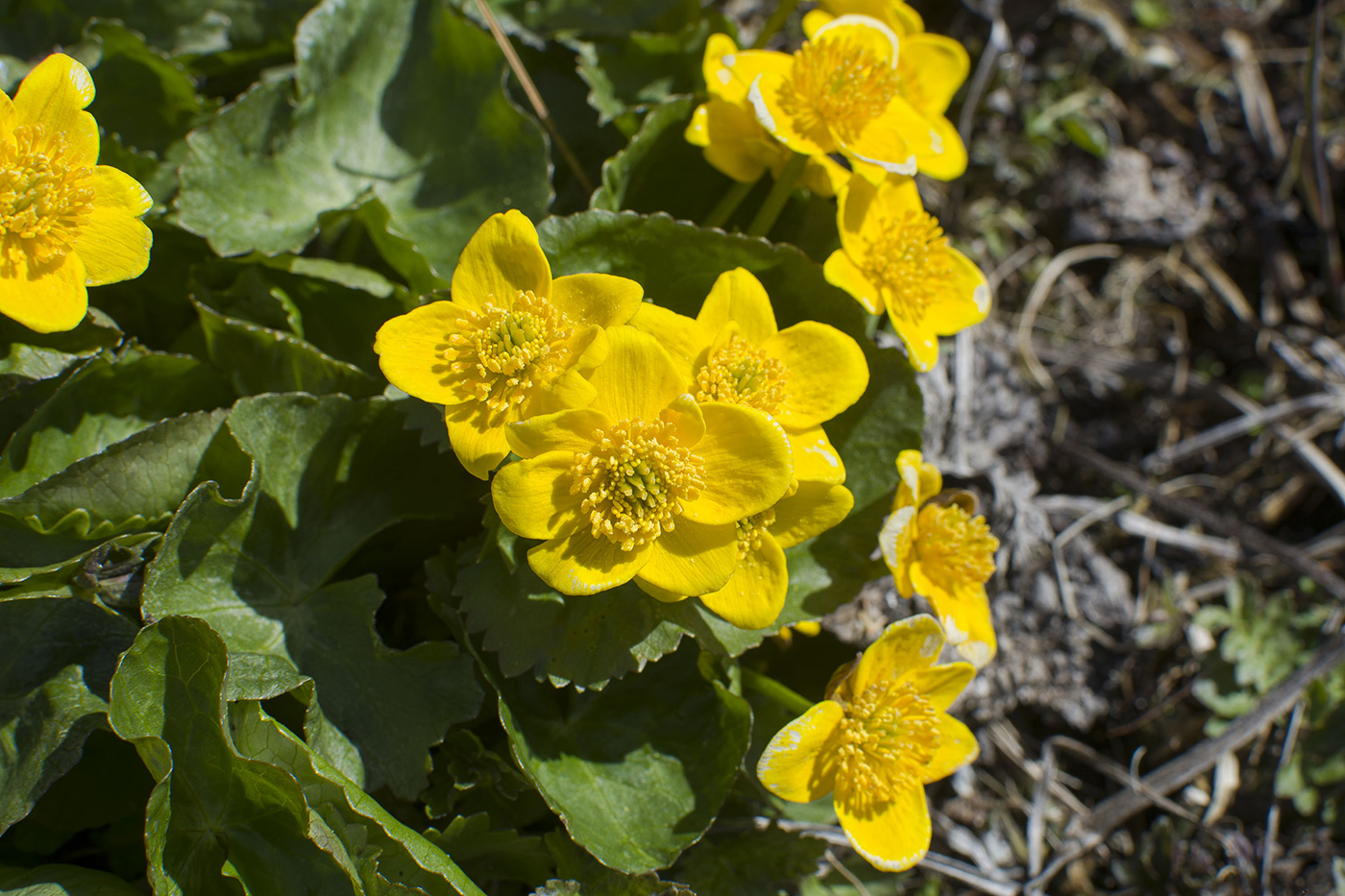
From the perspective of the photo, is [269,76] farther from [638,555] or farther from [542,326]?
[638,555]

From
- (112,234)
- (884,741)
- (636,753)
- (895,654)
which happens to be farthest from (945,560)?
(112,234)

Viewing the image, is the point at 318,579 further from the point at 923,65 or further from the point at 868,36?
the point at 923,65

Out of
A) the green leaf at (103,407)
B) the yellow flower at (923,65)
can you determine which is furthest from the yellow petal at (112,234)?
the yellow flower at (923,65)

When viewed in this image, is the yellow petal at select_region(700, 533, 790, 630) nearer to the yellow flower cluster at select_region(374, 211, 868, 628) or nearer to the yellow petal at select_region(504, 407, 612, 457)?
the yellow flower cluster at select_region(374, 211, 868, 628)

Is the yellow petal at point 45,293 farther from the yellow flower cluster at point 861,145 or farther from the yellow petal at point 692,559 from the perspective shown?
the yellow flower cluster at point 861,145

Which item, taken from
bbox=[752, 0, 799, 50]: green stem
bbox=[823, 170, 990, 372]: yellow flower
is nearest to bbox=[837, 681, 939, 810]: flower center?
bbox=[823, 170, 990, 372]: yellow flower
